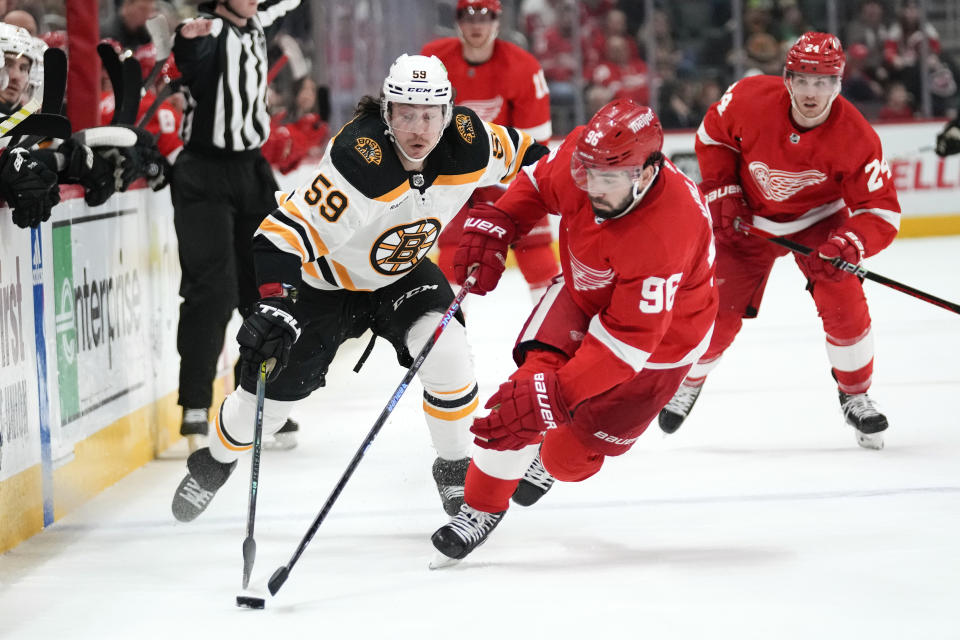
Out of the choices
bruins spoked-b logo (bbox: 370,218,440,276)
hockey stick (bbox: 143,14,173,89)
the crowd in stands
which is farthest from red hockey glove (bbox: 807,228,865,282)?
the crowd in stands

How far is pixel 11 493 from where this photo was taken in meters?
3.15

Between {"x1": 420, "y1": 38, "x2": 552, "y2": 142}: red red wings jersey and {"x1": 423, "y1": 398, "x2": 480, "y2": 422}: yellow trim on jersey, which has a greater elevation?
{"x1": 420, "y1": 38, "x2": 552, "y2": 142}: red red wings jersey

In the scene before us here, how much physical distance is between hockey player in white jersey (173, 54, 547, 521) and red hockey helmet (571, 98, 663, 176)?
451 millimetres

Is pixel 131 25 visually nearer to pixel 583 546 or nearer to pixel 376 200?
pixel 376 200

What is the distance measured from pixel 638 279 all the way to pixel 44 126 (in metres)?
1.57

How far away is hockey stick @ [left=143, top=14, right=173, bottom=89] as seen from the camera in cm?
416

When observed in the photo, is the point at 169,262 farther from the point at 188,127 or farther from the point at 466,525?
the point at 466,525

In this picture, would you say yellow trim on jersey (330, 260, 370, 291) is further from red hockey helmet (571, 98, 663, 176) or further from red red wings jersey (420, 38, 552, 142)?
red red wings jersey (420, 38, 552, 142)

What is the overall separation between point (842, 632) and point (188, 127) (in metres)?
2.61

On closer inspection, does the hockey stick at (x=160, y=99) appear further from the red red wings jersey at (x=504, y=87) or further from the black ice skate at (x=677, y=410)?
the black ice skate at (x=677, y=410)

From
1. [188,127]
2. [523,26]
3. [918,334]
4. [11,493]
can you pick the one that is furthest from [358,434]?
[523,26]

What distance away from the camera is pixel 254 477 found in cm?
285

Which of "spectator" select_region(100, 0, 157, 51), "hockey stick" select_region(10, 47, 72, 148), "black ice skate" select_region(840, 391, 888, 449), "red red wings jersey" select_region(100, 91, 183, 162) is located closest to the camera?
"hockey stick" select_region(10, 47, 72, 148)

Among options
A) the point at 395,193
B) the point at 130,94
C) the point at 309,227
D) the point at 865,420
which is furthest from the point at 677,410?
the point at 130,94
